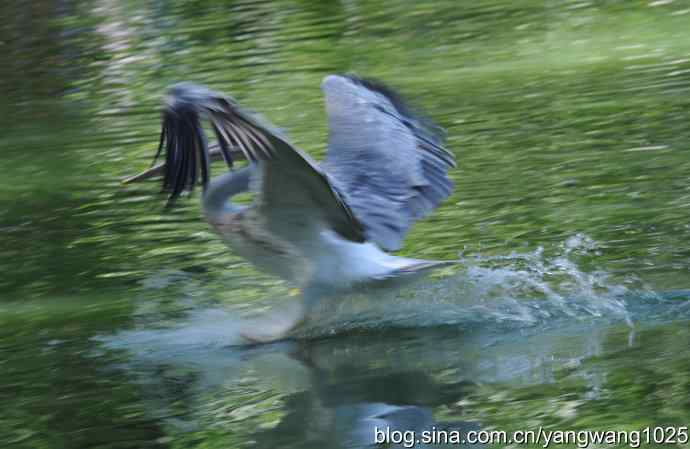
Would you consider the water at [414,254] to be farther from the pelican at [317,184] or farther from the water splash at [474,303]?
the pelican at [317,184]

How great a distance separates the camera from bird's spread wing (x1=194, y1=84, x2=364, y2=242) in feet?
17.3

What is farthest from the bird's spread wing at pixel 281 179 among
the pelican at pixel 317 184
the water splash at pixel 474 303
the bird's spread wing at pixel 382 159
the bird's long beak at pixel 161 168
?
the bird's long beak at pixel 161 168

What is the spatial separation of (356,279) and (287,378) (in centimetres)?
62

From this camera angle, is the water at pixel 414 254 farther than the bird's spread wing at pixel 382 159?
No

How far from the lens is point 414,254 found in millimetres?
7129

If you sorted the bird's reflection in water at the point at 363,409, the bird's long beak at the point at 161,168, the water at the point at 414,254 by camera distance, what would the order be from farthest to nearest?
the bird's long beak at the point at 161,168, the water at the point at 414,254, the bird's reflection in water at the point at 363,409

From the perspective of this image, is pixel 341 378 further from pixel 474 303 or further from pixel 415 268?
pixel 474 303

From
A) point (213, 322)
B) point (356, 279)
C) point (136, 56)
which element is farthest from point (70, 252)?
point (136, 56)

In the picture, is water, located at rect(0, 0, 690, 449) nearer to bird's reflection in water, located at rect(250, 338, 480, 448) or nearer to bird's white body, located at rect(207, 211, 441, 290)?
bird's reflection in water, located at rect(250, 338, 480, 448)

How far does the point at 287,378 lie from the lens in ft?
19.0

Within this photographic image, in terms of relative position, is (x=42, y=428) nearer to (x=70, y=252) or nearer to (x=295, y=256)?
(x=295, y=256)

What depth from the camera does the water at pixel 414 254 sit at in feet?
17.3

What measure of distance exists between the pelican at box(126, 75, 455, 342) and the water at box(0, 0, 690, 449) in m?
0.22

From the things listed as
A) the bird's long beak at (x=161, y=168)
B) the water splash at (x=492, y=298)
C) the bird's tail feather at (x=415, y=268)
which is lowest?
the water splash at (x=492, y=298)
